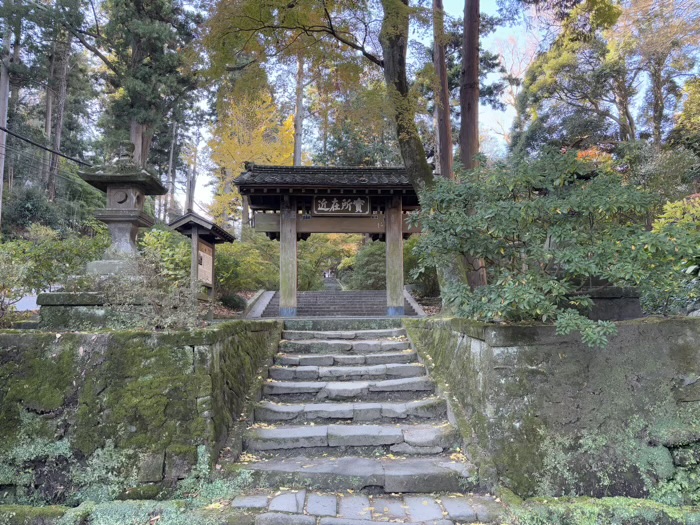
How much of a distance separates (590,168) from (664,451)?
2.48 m

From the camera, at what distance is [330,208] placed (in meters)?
10.2

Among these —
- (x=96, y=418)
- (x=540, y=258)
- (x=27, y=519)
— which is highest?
(x=540, y=258)

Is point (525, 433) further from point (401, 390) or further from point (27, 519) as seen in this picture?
point (27, 519)

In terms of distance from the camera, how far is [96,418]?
11.1 ft

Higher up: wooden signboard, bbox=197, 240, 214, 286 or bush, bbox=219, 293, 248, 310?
wooden signboard, bbox=197, 240, 214, 286

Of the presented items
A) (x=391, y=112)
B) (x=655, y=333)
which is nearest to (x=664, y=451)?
(x=655, y=333)

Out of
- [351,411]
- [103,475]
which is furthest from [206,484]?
[351,411]

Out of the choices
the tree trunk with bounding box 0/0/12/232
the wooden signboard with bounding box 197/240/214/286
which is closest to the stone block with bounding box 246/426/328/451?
the wooden signboard with bounding box 197/240/214/286

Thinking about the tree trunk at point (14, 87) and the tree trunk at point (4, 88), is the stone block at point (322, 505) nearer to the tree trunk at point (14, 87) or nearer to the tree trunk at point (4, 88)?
the tree trunk at point (4, 88)

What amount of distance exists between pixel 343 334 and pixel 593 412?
399 centimetres

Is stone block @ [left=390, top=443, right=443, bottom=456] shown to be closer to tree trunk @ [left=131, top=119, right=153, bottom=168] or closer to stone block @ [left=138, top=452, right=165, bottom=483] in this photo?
stone block @ [left=138, top=452, right=165, bottom=483]

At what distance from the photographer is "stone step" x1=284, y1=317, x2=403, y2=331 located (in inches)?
290

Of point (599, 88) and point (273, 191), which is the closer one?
point (273, 191)

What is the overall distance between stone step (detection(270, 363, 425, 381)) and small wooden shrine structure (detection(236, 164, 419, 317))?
461 centimetres
